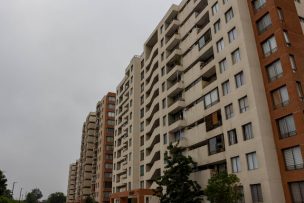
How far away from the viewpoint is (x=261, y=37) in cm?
3719

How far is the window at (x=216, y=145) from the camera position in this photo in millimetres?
39188

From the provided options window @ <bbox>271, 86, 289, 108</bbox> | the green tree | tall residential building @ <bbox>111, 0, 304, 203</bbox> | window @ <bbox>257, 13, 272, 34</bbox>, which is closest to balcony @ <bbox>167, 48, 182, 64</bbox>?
tall residential building @ <bbox>111, 0, 304, 203</bbox>

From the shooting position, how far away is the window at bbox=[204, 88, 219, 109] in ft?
A: 138

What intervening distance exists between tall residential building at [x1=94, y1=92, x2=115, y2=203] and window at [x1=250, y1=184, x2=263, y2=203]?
217ft

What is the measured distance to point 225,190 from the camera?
31.8m

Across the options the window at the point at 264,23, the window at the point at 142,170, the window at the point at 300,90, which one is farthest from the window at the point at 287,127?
the window at the point at 142,170

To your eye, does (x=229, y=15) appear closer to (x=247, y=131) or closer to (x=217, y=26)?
(x=217, y=26)

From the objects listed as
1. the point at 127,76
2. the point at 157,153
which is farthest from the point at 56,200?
the point at 157,153

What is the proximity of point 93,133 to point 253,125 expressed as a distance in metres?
94.0

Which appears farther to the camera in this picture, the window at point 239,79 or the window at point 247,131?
the window at point 239,79

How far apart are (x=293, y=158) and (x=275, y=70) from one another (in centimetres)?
1037

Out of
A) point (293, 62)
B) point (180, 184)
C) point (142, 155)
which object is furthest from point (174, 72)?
point (293, 62)

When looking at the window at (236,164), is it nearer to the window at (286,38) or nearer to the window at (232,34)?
the window at (286,38)

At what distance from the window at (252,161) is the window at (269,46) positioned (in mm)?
12301
